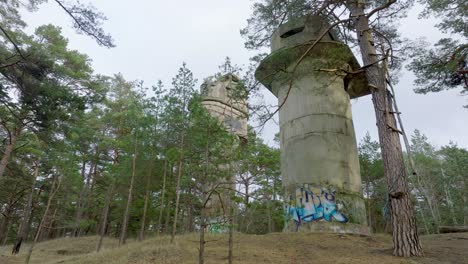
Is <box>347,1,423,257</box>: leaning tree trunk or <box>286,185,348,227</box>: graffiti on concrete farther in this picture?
<box>286,185,348,227</box>: graffiti on concrete

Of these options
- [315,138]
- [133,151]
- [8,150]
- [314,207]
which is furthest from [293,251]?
[8,150]

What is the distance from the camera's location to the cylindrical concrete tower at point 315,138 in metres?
12.3

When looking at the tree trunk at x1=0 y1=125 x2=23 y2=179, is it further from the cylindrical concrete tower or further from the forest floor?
the cylindrical concrete tower

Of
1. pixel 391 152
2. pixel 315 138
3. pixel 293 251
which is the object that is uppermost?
pixel 315 138

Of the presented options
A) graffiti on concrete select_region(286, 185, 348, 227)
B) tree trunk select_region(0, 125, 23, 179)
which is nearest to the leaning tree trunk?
graffiti on concrete select_region(286, 185, 348, 227)

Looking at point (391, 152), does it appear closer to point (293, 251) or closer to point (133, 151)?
point (293, 251)

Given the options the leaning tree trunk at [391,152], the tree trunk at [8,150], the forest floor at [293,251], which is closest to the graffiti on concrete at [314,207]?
the forest floor at [293,251]

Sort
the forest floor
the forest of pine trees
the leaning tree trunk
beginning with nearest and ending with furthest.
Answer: the leaning tree trunk
the forest floor
the forest of pine trees

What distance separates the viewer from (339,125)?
13.7 m

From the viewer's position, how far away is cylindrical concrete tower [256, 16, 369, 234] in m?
12.3

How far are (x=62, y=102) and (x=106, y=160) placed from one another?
13.3m

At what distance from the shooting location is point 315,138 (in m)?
13.2

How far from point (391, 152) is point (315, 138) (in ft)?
15.5

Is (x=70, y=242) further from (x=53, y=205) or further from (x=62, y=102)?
(x=62, y=102)
